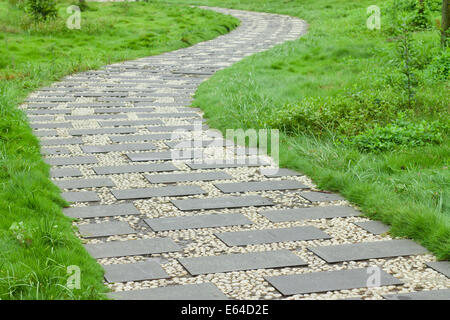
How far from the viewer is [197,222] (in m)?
4.92

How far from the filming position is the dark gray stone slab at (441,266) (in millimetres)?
4043

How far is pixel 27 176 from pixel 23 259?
173cm

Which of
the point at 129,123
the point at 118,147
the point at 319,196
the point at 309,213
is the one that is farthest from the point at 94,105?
the point at 309,213

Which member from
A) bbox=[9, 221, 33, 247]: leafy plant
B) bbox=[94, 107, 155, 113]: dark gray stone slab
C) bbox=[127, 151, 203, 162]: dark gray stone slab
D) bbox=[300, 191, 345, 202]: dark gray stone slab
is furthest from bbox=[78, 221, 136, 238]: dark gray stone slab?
bbox=[94, 107, 155, 113]: dark gray stone slab

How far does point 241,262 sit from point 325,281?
1.96 feet

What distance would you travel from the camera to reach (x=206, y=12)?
24.8 metres

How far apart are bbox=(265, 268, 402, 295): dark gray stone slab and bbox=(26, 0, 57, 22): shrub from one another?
1538 cm

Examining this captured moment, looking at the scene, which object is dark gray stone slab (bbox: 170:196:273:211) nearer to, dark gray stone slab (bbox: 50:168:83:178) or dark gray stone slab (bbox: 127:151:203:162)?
dark gray stone slab (bbox: 50:168:83:178)

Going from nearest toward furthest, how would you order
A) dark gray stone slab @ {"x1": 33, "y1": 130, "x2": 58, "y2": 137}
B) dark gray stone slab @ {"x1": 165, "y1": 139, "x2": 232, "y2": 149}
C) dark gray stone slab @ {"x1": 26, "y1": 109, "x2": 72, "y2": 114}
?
1. dark gray stone slab @ {"x1": 165, "y1": 139, "x2": 232, "y2": 149}
2. dark gray stone slab @ {"x1": 33, "y1": 130, "x2": 58, "y2": 137}
3. dark gray stone slab @ {"x1": 26, "y1": 109, "x2": 72, "y2": 114}

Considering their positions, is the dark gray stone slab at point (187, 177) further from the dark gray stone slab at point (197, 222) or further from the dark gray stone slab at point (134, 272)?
the dark gray stone slab at point (134, 272)

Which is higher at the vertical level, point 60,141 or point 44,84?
point 44,84

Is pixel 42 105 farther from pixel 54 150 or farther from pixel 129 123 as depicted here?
pixel 54 150

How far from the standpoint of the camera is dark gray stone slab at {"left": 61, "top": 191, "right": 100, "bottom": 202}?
539cm
